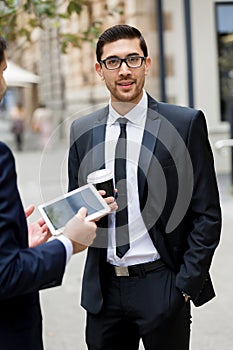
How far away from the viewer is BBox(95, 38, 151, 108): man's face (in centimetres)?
263

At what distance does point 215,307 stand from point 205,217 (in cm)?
293

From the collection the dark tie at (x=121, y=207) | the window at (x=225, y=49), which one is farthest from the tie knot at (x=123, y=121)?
the window at (x=225, y=49)

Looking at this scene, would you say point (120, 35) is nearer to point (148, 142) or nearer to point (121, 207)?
point (148, 142)

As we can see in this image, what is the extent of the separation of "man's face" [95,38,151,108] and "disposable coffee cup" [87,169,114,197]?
38 centimetres

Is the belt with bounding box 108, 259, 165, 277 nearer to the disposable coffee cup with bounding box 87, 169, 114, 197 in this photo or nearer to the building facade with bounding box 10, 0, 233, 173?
the disposable coffee cup with bounding box 87, 169, 114, 197

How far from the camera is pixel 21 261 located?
193cm

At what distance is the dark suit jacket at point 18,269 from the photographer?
1.92 meters

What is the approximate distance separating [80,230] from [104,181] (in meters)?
0.42

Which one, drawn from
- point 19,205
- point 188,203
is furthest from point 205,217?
point 19,205

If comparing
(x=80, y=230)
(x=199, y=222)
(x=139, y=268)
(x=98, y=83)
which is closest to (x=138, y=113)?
(x=199, y=222)

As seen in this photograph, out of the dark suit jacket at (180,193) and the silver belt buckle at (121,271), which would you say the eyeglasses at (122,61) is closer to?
the dark suit jacket at (180,193)

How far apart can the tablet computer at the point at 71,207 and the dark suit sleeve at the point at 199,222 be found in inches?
22.6

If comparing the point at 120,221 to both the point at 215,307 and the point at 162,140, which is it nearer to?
the point at 162,140

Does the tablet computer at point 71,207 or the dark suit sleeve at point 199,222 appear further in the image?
the dark suit sleeve at point 199,222
